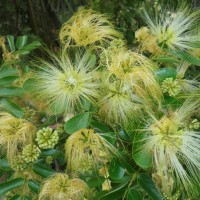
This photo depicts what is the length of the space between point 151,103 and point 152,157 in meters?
0.16

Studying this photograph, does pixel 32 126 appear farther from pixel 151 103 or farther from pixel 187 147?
pixel 187 147

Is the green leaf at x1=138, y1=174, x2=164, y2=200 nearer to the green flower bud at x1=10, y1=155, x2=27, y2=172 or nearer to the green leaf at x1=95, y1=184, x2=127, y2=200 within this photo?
the green leaf at x1=95, y1=184, x2=127, y2=200

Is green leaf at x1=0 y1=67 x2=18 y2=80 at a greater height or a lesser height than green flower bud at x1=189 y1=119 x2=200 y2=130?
greater

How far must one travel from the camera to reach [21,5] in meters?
3.60

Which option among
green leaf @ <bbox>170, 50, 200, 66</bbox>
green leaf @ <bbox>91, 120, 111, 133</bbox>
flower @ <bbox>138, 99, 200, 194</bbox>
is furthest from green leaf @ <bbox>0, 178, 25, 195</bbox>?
green leaf @ <bbox>170, 50, 200, 66</bbox>

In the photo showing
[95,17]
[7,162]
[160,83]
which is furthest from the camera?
[95,17]

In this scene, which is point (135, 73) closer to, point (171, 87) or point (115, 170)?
point (171, 87)

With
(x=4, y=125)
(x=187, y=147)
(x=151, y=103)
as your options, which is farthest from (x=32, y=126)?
(x=187, y=147)

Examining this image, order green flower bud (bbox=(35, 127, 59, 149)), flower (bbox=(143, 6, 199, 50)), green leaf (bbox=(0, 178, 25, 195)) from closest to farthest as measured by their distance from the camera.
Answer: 1. green flower bud (bbox=(35, 127, 59, 149))
2. green leaf (bbox=(0, 178, 25, 195))
3. flower (bbox=(143, 6, 199, 50))

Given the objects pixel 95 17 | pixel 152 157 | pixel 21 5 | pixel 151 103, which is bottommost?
pixel 21 5

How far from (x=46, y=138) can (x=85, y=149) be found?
13 centimetres

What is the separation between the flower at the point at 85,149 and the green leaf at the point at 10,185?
0.20 meters

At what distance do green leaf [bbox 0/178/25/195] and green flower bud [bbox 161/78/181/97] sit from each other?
0.57 meters

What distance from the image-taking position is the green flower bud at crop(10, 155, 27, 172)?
152 centimetres
